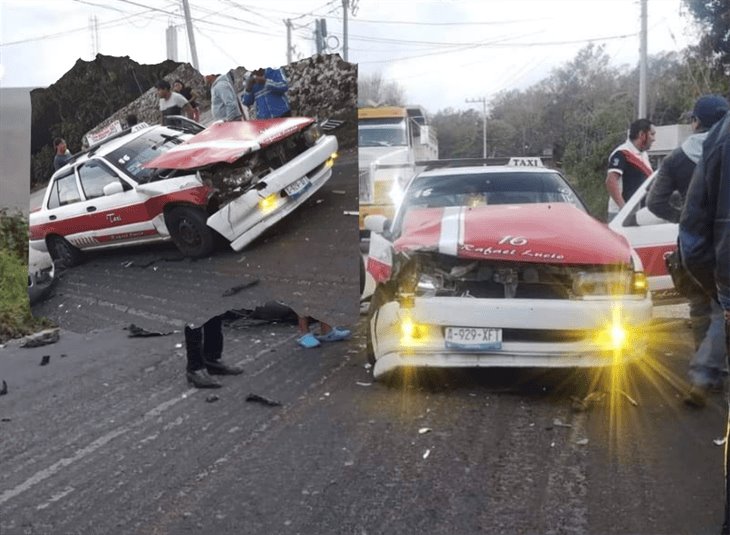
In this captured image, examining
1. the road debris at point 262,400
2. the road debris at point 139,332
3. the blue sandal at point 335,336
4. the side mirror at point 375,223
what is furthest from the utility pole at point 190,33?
the blue sandal at point 335,336

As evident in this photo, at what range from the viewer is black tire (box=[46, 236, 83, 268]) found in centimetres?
349

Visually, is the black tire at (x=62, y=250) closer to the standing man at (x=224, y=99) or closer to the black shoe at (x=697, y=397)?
the standing man at (x=224, y=99)

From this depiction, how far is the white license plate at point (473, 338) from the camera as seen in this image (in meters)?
3.99

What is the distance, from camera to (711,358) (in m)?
3.86

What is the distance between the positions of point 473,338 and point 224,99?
63.6 inches

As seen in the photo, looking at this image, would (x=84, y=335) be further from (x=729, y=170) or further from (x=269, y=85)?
(x=729, y=170)

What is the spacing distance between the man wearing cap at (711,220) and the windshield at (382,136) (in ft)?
4.10

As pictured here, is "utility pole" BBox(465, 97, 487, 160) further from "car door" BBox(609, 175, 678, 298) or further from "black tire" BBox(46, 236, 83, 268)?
"black tire" BBox(46, 236, 83, 268)

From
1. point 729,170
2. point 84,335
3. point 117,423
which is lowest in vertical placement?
point 117,423

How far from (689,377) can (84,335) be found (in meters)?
2.84

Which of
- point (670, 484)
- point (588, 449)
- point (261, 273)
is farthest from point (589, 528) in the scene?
point (261, 273)

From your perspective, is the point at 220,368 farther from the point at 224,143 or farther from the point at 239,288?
the point at 224,143

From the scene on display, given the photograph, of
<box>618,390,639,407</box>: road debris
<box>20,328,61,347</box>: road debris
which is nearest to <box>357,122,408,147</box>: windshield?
<box>618,390,639,407</box>: road debris

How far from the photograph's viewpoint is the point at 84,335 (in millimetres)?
3953
